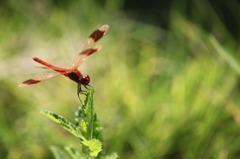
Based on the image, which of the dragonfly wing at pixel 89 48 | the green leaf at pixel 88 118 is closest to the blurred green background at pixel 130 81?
the dragonfly wing at pixel 89 48

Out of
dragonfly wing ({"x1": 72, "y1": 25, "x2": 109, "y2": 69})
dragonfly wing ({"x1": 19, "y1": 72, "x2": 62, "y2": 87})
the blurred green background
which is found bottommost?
dragonfly wing ({"x1": 19, "y1": 72, "x2": 62, "y2": 87})

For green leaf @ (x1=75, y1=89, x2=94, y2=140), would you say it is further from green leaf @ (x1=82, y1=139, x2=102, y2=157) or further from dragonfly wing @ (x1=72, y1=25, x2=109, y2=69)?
dragonfly wing @ (x1=72, y1=25, x2=109, y2=69)

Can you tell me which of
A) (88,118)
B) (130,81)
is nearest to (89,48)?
(88,118)

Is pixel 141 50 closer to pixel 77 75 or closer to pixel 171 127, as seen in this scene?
pixel 171 127

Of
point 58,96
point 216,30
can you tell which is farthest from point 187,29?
point 58,96

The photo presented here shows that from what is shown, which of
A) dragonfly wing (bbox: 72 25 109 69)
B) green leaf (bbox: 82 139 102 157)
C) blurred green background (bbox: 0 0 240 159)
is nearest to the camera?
green leaf (bbox: 82 139 102 157)

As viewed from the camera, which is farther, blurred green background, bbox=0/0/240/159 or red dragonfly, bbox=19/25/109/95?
blurred green background, bbox=0/0/240/159

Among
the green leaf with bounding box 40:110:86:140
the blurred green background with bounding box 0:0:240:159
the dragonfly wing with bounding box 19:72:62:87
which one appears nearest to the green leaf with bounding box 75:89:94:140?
the green leaf with bounding box 40:110:86:140

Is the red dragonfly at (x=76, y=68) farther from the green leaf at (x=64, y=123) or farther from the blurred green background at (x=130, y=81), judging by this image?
the blurred green background at (x=130, y=81)

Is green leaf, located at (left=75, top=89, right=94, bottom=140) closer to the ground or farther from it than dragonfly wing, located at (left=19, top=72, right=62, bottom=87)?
closer to the ground
